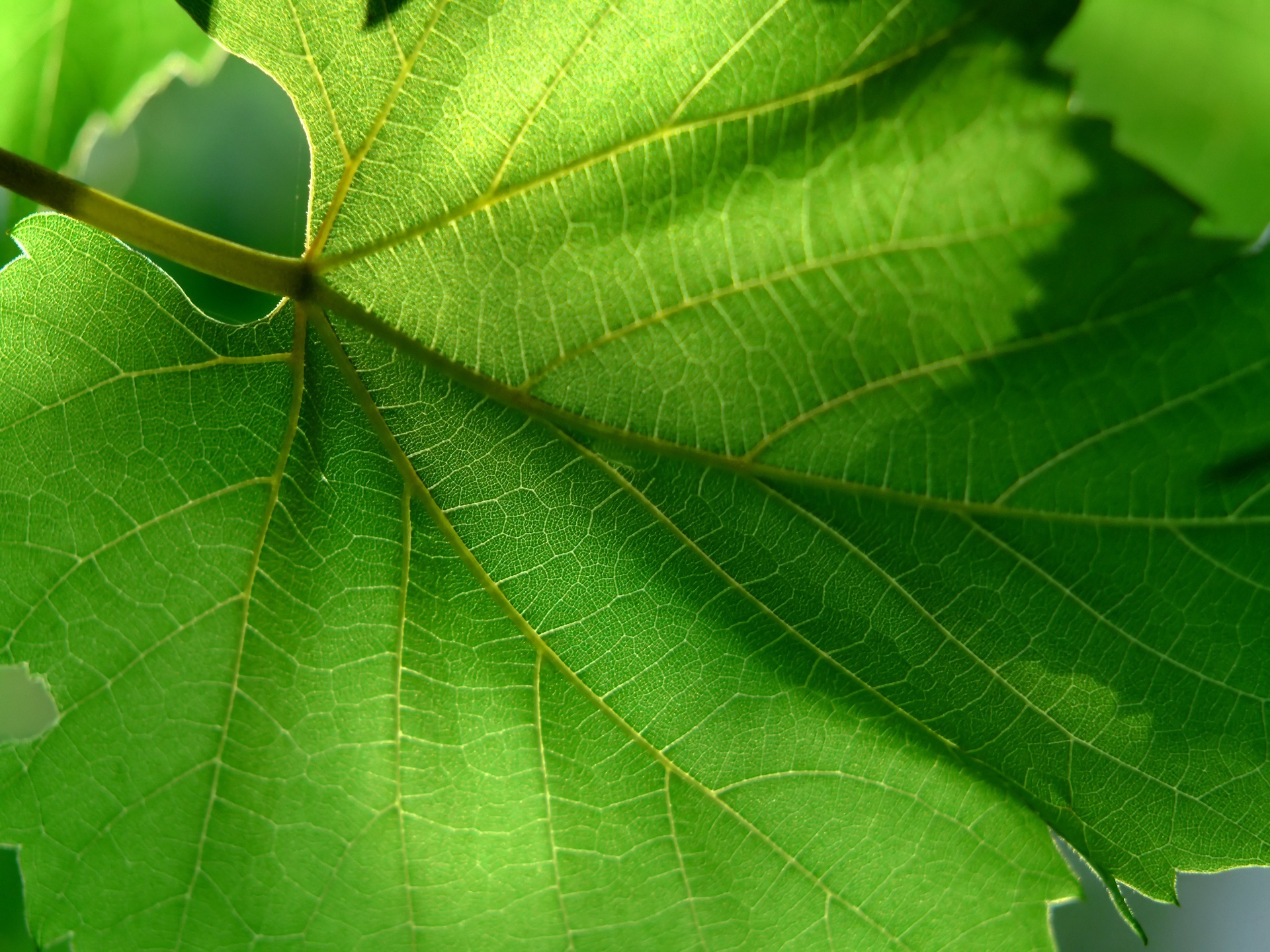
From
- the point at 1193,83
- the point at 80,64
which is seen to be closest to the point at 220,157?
the point at 80,64

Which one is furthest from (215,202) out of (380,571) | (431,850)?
(431,850)

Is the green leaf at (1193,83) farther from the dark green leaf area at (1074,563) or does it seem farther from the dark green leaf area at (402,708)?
the dark green leaf area at (402,708)

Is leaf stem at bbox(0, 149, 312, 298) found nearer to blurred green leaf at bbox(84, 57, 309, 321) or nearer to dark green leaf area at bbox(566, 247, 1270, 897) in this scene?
dark green leaf area at bbox(566, 247, 1270, 897)

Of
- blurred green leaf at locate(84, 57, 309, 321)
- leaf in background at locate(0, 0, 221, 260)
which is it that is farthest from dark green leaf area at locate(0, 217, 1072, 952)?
blurred green leaf at locate(84, 57, 309, 321)

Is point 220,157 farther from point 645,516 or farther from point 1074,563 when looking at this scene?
point 1074,563

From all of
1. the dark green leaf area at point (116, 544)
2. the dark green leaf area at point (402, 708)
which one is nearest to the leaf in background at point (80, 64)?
the dark green leaf area at point (116, 544)

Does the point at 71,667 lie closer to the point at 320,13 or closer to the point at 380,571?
the point at 380,571

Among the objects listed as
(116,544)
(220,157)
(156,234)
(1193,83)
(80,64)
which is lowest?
(220,157)
